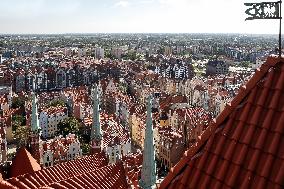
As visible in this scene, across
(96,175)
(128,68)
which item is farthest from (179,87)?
(96,175)

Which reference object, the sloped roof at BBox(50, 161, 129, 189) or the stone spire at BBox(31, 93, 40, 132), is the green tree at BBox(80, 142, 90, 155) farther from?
the sloped roof at BBox(50, 161, 129, 189)

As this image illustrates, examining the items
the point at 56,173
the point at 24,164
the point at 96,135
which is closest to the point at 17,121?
the point at 24,164

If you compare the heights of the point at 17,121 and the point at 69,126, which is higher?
the point at 69,126

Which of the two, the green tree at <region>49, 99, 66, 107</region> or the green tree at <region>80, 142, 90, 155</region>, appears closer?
the green tree at <region>80, 142, 90, 155</region>

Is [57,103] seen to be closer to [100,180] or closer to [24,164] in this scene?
[24,164]

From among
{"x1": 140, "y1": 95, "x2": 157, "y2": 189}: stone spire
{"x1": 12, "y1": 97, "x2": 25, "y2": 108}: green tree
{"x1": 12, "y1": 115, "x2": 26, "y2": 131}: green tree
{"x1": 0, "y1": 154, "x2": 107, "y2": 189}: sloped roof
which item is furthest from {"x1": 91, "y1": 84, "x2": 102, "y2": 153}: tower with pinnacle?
{"x1": 12, "y1": 97, "x2": 25, "y2": 108}: green tree

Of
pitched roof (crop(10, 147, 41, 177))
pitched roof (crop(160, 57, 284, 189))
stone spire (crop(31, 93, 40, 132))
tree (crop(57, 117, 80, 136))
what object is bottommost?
tree (crop(57, 117, 80, 136))
